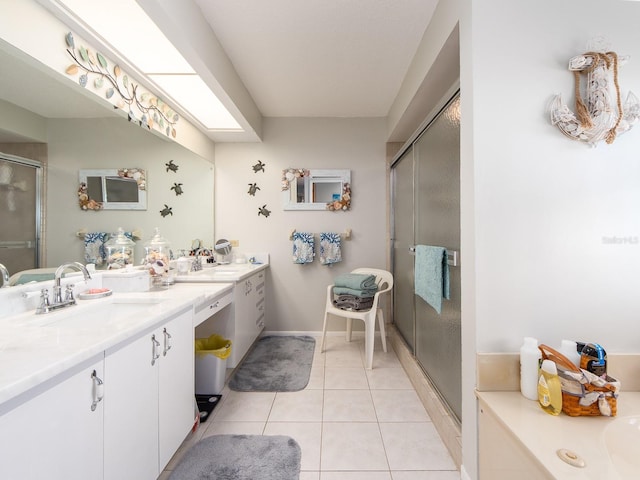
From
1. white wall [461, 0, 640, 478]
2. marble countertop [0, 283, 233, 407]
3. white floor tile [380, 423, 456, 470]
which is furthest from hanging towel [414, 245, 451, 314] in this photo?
marble countertop [0, 283, 233, 407]

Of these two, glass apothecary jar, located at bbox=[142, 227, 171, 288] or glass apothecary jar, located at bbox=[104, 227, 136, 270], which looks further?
glass apothecary jar, located at bbox=[142, 227, 171, 288]

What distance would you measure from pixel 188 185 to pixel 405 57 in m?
2.12

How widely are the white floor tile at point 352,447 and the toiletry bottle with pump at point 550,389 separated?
806 mm

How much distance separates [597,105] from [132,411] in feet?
6.93

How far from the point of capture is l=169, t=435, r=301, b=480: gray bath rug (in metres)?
1.32

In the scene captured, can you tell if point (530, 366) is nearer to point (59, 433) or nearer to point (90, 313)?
point (59, 433)

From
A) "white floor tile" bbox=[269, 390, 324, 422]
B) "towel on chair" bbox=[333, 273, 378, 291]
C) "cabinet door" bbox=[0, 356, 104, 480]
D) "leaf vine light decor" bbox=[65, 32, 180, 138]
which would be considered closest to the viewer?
"cabinet door" bbox=[0, 356, 104, 480]

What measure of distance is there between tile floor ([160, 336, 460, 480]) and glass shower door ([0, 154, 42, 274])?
1.19m

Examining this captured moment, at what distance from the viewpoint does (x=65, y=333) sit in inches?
37.2

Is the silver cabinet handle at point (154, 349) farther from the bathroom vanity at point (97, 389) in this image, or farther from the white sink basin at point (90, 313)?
the white sink basin at point (90, 313)

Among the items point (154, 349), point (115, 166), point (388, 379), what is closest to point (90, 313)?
point (154, 349)

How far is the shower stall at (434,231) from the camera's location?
4.83 ft

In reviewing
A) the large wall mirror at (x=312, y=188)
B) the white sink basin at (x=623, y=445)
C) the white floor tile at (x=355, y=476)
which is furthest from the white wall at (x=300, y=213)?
the white sink basin at (x=623, y=445)

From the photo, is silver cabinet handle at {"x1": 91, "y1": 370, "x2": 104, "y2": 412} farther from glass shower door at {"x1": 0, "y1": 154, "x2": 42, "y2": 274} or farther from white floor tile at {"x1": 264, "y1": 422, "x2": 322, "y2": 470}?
white floor tile at {"x1": 264, "y1": 422, "x2": 322, "y2": 470}
